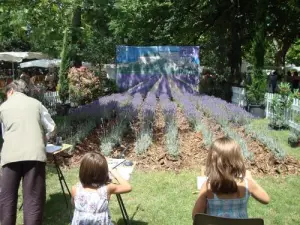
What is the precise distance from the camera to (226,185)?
2627mm

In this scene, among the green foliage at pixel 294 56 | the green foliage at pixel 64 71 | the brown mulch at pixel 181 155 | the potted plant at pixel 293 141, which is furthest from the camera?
the green foliage at pixel 294 56

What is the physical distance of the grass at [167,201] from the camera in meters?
4.71

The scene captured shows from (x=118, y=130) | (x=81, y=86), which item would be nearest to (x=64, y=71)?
(x=81, y=86)

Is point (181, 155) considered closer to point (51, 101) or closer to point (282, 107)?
point (282, 107)

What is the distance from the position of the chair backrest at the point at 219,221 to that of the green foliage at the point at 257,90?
1204 cm

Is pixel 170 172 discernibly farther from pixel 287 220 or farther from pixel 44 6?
pixel 44 6

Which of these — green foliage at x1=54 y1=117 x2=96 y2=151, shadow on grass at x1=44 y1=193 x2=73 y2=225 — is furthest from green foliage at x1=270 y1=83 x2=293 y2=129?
shadow on grass at x1=44 y1=193 x2=73 y2=225

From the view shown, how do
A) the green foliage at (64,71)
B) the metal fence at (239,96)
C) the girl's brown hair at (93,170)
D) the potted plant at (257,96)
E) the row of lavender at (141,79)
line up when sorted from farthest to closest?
the row of lavender at (141,79) < the metal fence at (239,96) < the green foliage at (64,71) < the potted plant at (257,96) < the girl's brown hair at (93,170)

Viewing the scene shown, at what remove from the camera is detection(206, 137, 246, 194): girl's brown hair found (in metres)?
2.62

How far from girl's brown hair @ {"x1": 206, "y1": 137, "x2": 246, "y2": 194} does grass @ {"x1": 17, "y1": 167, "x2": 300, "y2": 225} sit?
2.11 meters

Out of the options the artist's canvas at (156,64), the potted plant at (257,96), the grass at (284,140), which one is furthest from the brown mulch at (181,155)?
the artist's canvas at (156,64)

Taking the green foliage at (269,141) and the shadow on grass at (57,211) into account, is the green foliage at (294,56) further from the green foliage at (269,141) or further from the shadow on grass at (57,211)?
the shadow on grass at (57,211)

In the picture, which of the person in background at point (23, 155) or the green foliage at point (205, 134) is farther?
the green foliage at point (205, 134)

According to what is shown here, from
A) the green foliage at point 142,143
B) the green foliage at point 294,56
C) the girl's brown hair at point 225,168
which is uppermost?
the green foliage at point 294,56
